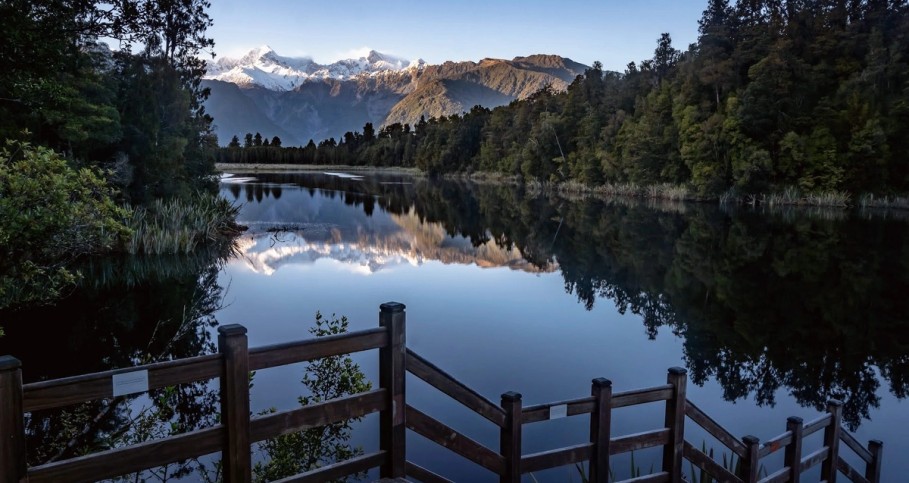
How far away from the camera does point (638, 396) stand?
18.6ft

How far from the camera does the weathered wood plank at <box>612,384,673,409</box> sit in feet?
18.4

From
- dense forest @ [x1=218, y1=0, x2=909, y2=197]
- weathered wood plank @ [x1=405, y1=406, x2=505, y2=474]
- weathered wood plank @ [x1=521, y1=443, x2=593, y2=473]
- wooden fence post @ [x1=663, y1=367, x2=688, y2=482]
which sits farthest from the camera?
dense forest @ [x1=218, y1=0, x2=909, y2=197]

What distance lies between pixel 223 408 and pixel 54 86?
47.9ft

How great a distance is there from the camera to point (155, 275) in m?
20.5

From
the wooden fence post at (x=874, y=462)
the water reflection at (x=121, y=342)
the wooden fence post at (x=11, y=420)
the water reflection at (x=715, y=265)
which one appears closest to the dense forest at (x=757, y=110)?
the water reflection at (x=715, y=265)

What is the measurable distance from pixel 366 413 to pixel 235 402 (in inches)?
39.1

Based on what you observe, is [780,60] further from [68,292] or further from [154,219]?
[68,292]

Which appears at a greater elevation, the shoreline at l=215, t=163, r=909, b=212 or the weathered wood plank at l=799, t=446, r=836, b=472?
the shoreline at l=215, t=163, r=909, b=212

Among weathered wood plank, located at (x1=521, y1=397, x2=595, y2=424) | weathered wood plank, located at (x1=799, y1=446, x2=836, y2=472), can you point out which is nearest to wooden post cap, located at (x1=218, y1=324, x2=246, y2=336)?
weathered wood plank, located at (x1=521, y1=397, x2=595, y2=424)

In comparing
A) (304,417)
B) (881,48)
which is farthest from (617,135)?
(304,417)

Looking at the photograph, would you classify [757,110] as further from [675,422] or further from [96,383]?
[96,383]

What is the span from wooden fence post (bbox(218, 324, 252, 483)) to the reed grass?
18.8 metres

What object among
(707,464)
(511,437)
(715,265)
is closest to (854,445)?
(707,464)

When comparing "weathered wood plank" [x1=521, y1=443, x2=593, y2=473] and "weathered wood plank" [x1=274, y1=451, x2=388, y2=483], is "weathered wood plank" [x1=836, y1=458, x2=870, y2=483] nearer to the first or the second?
"weathered wood plank" [x1=521, y1=443, x2=593, y2=473]
